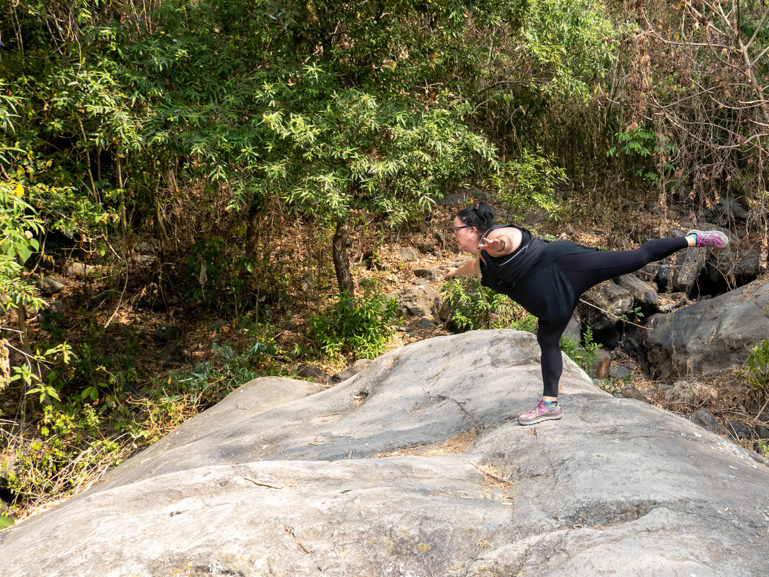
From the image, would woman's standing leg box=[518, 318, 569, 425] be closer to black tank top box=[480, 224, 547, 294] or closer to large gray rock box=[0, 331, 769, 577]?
large gray rock box=[0, 331, 769, 577]

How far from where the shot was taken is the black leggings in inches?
149

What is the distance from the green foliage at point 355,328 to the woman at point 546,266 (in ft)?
17.2

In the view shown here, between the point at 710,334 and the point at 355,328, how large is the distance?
4.61 m

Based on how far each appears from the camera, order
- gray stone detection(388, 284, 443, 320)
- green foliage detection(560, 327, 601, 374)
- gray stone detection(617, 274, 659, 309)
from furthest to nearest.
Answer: gray stone detection(388, 284, 443, 320), gray stone detection(617, 274, 659, 309), green foliage detection(560, 327, 601, 374)

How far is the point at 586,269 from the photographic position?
3881 mm

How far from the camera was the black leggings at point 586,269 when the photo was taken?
12.4ft

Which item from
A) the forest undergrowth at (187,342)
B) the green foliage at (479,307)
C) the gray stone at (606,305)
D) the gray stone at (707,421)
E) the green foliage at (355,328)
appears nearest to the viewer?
the gray stone at (707,421)

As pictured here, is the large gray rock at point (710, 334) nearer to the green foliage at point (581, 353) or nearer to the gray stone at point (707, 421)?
the green foliage at point (581, 353)

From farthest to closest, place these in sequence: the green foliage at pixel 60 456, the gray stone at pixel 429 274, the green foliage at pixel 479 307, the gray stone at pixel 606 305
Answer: the gray stone at pixel 429 274, the gray stone at pixel 606 305, the green foliage at pixel 479 307, the green foliage at pixel 60 456

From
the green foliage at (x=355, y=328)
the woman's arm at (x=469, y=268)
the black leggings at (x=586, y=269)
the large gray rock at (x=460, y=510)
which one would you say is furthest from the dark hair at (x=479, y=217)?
the green foliage at (x=355, y=328)

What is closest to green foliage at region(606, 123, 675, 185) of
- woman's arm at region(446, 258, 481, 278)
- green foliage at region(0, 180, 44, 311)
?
woman's arm at region(446, 258, 481, 278)

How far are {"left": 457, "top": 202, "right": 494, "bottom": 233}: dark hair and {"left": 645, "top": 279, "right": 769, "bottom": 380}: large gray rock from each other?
502cm

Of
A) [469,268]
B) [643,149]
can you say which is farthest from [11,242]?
[643,149]

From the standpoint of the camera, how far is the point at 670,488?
113 inches
